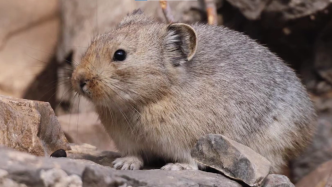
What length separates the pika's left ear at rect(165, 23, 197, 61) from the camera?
508 cm

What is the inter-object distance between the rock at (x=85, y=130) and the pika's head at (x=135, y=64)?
7.51 feet

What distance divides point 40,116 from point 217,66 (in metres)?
1.85

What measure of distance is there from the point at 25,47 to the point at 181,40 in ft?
15.0

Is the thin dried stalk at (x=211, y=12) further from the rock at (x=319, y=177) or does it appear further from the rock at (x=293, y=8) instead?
the rock at (x=319, y=177)

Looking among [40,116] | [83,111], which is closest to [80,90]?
[40,116]

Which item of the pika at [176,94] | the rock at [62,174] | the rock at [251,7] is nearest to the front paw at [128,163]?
the pika at [176,94]

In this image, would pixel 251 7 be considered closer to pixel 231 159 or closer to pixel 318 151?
pixel 318 151

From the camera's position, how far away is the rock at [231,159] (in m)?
4.43

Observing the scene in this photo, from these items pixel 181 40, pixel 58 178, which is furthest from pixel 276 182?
pixel 58 178

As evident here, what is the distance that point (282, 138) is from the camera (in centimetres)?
555

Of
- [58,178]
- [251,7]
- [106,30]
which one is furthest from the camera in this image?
[106,30]

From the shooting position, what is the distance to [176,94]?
5.02 m

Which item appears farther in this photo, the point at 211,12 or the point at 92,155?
the point at 211,12

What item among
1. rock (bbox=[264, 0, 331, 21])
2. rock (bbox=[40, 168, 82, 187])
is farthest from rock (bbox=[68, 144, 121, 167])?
rock (bbox=[264, 0, 331, 21])
